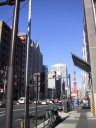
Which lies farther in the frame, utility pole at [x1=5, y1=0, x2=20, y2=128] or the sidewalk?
the sidewalk

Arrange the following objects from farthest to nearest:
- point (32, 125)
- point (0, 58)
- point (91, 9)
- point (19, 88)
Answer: point (19, 88)
point (0, 58)
point (91, 9)
point (32, 125)

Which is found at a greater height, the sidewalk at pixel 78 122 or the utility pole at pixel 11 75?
the utility pole at pixel 11 75

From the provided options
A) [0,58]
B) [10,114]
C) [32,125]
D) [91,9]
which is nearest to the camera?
[10,114]

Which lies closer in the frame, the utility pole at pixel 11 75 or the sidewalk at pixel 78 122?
the utility pole at pixel 11 75

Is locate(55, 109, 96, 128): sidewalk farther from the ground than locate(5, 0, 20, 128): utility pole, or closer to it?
closer to it

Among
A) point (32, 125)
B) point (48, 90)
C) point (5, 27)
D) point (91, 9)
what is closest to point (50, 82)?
point (48, 90)

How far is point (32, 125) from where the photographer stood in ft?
51.6

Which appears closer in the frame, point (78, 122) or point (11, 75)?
point (11, 75)

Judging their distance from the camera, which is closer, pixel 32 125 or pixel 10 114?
pixel 10 114

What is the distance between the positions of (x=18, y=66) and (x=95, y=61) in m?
91.7

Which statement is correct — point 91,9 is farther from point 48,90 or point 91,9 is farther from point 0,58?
point 48,90

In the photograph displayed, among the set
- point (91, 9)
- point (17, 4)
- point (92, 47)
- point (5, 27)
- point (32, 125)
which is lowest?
point (32, 125)

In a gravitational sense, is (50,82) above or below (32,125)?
above

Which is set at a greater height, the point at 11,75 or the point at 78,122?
the point at 11,75
